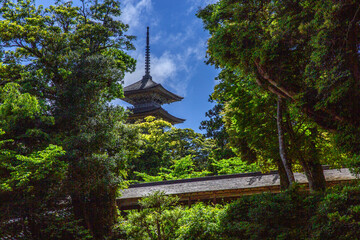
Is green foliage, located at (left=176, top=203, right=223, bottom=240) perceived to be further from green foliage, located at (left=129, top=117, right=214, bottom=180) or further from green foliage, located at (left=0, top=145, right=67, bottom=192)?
green foliage, located at (left=129, top=117, right=214, bottom=180)

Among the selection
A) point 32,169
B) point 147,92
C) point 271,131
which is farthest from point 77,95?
point 147,92

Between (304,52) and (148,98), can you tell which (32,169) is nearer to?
(304,52)

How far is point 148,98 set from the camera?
3719 centimetres

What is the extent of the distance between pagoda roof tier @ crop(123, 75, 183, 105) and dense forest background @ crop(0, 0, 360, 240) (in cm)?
2125

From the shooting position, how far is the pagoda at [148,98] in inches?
1383

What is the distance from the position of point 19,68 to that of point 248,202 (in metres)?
11.0

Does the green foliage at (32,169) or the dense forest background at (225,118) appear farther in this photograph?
the green foliage at (32,169)

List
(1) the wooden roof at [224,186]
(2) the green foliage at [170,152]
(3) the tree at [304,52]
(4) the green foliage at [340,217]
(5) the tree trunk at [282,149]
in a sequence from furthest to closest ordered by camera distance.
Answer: (2) the green foliage at [170,152]
(1) the wooden roof at [224,186]
(5) the tree trunk at [282,149]
(3) the tree at [304,52]
(4) the green foliage at [340,217]

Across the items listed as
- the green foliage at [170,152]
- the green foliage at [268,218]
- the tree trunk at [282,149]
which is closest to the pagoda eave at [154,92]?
the green foliage at [170,152]

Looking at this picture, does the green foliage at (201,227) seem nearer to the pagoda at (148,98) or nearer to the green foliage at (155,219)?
the green foliage at (155,219)

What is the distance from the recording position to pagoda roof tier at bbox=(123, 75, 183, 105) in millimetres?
36094

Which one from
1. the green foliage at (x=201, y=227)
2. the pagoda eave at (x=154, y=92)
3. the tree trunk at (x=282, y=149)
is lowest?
the green foliage at (x=201, y=227)

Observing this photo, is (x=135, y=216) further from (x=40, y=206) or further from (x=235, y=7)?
(x=235, y=7)

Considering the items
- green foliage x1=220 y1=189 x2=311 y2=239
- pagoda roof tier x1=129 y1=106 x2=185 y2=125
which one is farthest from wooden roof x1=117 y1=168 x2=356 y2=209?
pagoda roof tier x1=129 y1=106 x2=185 y2=125
